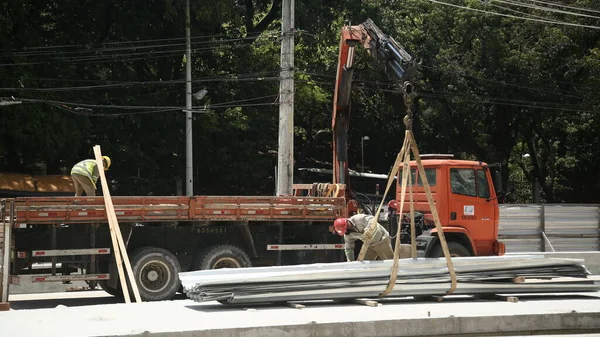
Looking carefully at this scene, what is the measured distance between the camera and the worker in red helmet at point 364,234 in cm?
1342

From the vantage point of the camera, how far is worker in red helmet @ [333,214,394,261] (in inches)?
528

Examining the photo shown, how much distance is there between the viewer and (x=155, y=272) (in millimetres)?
15469

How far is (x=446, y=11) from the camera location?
135ft

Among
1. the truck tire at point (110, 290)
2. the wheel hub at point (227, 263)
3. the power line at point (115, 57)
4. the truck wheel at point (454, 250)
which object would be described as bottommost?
the truck tire at point (110, 290)

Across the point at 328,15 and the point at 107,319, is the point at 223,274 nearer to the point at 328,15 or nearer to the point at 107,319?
the point at 107,319

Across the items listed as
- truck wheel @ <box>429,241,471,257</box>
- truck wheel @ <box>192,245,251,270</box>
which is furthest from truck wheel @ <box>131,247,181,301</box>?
truck wheel @ <box>429,241,471,257</box>

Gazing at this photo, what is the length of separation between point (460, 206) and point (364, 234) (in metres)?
4.18

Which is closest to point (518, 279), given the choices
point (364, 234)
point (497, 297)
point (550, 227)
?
point (497, 297)

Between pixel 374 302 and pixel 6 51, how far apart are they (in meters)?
22.0

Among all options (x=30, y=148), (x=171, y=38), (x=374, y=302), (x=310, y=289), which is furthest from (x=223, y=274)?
(x=171, y=38)

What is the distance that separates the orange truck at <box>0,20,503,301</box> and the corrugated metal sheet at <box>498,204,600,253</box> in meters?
8.02

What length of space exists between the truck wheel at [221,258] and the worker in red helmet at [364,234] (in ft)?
9.56

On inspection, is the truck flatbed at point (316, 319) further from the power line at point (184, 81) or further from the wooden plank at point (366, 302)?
the power line at point (184, 81)

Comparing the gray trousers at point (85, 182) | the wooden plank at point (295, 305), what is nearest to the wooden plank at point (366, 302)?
the wooden plank at point (295, 305)
